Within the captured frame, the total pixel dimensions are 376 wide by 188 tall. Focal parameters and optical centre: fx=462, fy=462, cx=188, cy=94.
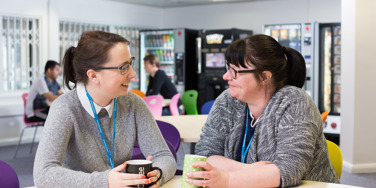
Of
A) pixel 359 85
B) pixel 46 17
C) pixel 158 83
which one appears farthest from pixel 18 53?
pixel 359 85

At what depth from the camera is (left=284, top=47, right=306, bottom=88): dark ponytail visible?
6.57ft

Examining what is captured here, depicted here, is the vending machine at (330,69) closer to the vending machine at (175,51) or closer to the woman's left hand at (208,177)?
the vending machine at (175,51)

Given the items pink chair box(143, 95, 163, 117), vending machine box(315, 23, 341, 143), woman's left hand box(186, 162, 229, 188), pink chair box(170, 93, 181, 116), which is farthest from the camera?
vending machine box(315, 23, 341, 143)

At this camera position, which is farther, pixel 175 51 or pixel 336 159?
pixel 175 51

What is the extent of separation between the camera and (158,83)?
655cm

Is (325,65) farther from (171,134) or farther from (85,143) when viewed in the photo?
(85,143)

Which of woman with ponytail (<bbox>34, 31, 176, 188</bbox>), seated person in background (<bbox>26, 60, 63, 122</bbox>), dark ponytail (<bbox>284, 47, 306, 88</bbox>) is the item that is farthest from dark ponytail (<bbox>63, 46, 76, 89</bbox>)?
seated person in background (<bbox>26, 60, 63, 122</bbox>)

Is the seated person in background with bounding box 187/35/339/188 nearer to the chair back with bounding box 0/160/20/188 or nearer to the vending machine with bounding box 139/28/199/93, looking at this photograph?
the chair back with bounding box 0/160/20/188

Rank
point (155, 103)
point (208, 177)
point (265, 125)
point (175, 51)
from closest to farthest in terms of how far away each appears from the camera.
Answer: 1. point (208, 177)
2. point (265, 125)
3. point (155, 103)
4. point (175, 51)

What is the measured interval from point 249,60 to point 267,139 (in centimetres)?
33

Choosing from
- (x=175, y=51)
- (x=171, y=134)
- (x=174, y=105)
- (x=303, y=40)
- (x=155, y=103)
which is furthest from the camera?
(x=175, y=51)

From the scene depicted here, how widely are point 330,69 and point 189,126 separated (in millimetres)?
4541

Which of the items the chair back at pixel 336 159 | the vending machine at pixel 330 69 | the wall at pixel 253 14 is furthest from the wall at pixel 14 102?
the chair back at pixel 336 159

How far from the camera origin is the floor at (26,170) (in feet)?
16.0
